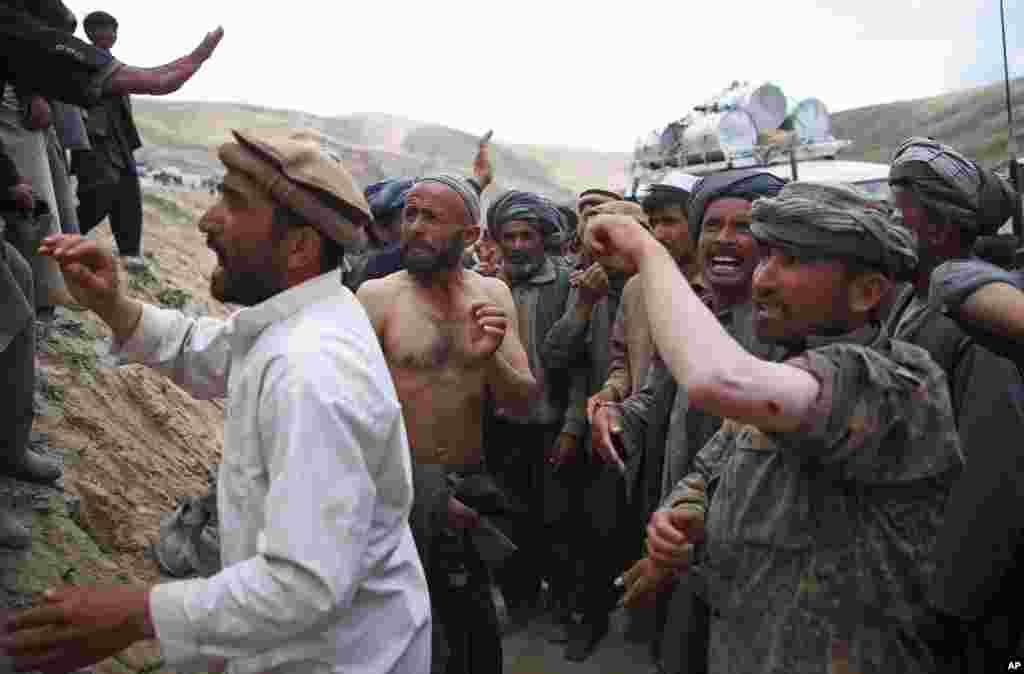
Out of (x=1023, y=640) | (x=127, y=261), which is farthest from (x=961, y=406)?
(x=127, y=261)

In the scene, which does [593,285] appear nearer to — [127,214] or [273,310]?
[273,310]

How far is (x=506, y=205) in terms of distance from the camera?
620 cm

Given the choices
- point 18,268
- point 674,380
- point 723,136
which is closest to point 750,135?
point 723,136

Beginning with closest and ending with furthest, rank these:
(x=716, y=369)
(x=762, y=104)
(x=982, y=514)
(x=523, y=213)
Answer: (x=716, y=369)
(x=982, y=514)
(x=523, y=213)
(x=762, y=104)

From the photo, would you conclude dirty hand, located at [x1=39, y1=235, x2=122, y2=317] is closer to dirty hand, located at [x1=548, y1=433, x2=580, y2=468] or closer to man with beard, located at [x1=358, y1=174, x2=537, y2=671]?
man with beard, located at [x1=358, y1=174, x2=537, y2=671]

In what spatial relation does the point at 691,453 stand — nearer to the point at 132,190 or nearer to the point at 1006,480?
the point at 1006,480

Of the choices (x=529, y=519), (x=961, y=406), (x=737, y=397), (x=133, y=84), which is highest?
(x=133, y=84)

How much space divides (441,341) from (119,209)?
4989 millimetres

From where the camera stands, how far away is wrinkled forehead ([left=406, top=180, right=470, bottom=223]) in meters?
4.30

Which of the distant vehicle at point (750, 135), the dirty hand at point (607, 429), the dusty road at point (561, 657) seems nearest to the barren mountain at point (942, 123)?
the distant vehicle at point (750, 135)

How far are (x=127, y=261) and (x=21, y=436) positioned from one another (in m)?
4.58

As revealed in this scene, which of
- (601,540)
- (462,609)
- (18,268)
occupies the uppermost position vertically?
(18,268)

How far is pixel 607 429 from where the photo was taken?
3459 millimetres

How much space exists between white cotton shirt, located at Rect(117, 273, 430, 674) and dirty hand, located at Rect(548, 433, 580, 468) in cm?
321
